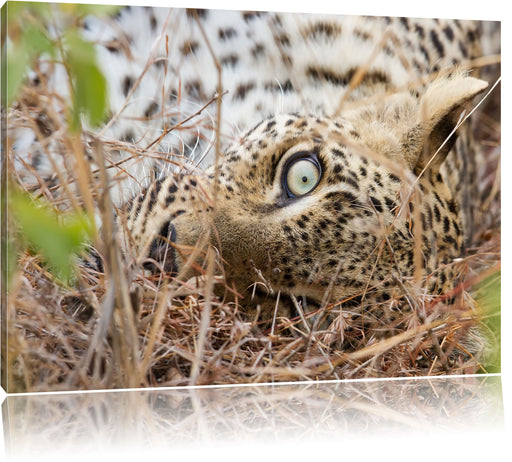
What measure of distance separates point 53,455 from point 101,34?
1374 millimetres

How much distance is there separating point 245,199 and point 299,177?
0.19 m

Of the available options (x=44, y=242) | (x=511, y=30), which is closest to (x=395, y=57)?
(x=511, y=30)

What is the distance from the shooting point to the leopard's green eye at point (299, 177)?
2412mm

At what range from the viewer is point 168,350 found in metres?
2.38

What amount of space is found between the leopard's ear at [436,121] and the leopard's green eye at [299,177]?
1.18 feet

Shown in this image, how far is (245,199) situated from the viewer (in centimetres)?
238

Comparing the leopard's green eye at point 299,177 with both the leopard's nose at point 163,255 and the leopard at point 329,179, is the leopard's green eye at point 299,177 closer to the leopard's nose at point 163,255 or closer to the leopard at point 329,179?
the leopard at point 329,179

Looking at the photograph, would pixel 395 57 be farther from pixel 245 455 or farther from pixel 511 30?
pixel 245 455

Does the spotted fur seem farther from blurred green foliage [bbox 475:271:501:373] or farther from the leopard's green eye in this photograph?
blurred green foliage [bbox 475:271:501:373]

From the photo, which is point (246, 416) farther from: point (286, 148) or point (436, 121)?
point (436, 121)

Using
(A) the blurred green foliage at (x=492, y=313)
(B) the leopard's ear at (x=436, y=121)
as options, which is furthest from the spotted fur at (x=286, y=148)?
(A) the blurred green foliage at (x=492, y=313)

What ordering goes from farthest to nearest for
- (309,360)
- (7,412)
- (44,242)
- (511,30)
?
(511,30) < (309,360) < (7,412) < (44,242)

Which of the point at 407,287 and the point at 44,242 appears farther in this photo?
the point at 407,287

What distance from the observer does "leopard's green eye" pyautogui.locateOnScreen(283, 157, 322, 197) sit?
7.91 ft
